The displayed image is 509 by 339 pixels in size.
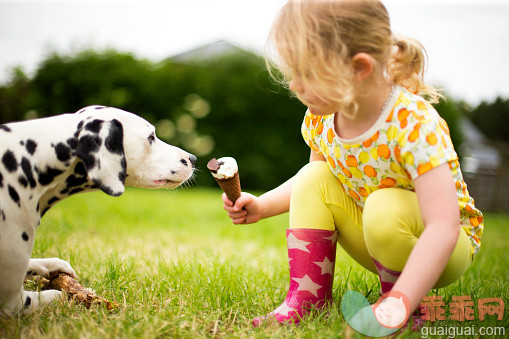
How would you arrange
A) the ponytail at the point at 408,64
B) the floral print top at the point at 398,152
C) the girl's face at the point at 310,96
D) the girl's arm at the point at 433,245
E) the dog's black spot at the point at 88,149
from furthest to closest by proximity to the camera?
the ponytail at the point at 408,64 < the dog's black spot at the point at 88,149 < the girl's face at the point at 310,96 < the floral print top at the point at 398,152 < the girl's arm at the point at 433,245

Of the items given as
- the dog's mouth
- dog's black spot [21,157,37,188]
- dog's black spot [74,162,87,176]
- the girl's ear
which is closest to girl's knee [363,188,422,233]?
the girl's ear

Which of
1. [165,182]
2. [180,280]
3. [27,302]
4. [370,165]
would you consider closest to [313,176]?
[370,165]

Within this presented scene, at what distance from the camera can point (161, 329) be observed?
1.64 m

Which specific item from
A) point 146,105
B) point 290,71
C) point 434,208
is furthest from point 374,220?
point 146,105

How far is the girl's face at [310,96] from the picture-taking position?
67.9 inches

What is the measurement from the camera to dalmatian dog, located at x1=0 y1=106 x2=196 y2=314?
1.75 m

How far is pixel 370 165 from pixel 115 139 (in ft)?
3.48

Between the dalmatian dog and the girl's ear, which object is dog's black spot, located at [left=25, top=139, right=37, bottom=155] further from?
the girl's ear

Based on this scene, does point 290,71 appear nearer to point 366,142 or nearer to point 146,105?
point 366,142

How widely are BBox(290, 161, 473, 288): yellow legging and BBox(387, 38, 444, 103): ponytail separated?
51 cm

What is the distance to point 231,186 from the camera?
208 cm

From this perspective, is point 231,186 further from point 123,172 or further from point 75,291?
point 75,291
